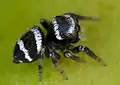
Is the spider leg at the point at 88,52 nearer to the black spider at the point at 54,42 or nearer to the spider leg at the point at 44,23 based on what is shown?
the black spider at the point at 54,42

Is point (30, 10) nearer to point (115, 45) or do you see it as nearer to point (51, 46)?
point (51, 46)

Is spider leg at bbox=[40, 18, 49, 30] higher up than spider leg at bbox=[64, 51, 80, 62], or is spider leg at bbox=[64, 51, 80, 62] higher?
spider leg at bbox=[40, 18, 49, 30]

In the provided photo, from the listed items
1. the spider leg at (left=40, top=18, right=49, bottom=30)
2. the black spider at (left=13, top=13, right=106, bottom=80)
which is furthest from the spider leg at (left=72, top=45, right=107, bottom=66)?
the spider leg at (left=40, top=18, right=49, bottom=30)

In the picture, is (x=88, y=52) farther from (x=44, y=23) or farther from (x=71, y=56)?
(x=44, y=23)

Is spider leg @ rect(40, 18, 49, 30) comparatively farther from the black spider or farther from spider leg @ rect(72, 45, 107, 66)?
spider leg @ rect(72, 45, 107, 66)

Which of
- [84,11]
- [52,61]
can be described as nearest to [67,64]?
[52,61]

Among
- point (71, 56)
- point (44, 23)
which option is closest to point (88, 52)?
point (71, 56)
